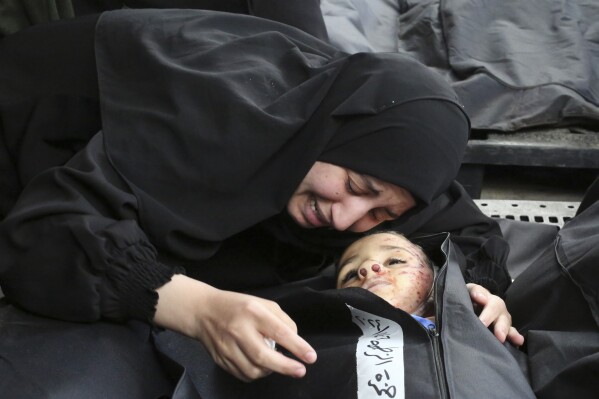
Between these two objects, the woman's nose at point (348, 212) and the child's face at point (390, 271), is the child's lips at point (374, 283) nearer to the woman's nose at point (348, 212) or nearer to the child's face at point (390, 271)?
the child's face at point (390, 271)

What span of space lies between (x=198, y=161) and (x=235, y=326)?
1.24ft

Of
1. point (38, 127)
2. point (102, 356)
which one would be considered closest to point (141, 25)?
point (38, 127)

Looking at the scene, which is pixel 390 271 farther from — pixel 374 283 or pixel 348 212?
pixel 348 212

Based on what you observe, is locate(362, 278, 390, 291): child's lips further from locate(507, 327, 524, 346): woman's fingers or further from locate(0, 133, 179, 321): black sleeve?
locate(0, 133, 179, 321): black sleeve

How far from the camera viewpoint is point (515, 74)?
8.90 ft

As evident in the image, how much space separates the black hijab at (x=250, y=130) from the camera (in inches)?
58.6

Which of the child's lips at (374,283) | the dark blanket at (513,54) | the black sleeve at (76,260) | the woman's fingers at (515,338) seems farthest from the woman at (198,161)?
the dark blanket at (513,54)

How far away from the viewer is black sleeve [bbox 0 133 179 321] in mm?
1327

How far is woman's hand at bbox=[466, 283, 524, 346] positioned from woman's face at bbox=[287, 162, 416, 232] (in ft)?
0.71

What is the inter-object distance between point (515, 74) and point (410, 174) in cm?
135

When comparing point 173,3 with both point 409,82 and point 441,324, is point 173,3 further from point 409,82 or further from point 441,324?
point 441,324

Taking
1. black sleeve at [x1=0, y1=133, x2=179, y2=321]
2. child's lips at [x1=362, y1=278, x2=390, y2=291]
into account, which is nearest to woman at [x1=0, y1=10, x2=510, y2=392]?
black sleeve at [x1=0, y1=133, x2=179, y2=321]

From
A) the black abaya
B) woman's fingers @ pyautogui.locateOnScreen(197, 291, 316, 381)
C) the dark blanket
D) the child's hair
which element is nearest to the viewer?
woman's fingers @ pyautogui.locateOnScreen(197, 291, 316, 381)

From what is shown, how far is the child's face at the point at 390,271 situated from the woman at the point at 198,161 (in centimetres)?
5
